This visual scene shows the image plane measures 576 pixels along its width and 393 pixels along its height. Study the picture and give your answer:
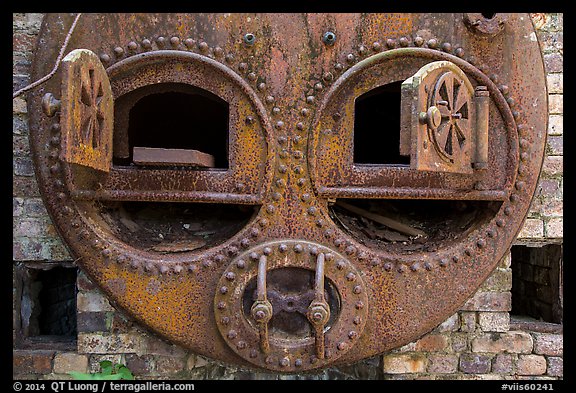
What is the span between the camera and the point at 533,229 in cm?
267

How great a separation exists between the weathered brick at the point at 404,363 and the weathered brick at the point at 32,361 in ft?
5.27

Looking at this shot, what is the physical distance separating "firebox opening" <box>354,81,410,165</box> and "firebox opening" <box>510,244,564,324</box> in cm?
90

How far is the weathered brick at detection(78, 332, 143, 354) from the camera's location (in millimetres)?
2607

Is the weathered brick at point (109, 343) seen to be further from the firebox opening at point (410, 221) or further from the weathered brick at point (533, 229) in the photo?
the weathered brick at point (533, 229)

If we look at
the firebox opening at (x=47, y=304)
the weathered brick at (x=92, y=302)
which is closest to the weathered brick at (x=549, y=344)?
the weathered brick at (x=92, y=302)

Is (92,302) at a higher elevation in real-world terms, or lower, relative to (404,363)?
higher

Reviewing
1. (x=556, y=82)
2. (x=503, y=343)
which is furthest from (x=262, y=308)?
(x=556, y=82)

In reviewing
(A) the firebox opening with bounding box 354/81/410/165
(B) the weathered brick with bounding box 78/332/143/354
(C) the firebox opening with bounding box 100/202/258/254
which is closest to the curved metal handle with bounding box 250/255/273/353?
(C) the firebox opening with bounding box 100/202/258/254

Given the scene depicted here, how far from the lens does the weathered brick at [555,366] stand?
2703mm

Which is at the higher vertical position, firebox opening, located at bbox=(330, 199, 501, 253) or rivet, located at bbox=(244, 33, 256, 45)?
rivet, located at bbox=(244, 33, 256, 45)

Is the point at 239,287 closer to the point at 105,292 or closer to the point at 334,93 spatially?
the point at 105,292

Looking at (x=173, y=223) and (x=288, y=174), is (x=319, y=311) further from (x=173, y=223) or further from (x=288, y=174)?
(x=173, y=223)

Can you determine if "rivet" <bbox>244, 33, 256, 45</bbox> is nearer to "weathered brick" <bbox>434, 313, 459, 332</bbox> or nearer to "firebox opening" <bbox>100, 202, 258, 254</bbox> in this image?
"firebox opening" <bbox>100, 202, 258, 254</bbox>

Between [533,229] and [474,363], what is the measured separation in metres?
0.71
